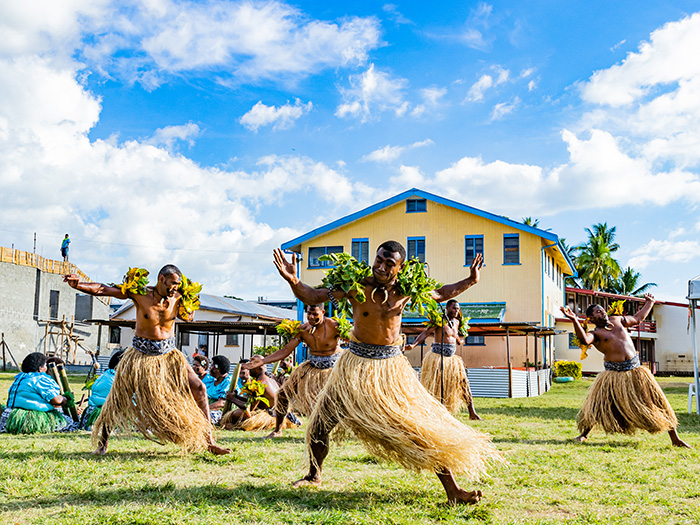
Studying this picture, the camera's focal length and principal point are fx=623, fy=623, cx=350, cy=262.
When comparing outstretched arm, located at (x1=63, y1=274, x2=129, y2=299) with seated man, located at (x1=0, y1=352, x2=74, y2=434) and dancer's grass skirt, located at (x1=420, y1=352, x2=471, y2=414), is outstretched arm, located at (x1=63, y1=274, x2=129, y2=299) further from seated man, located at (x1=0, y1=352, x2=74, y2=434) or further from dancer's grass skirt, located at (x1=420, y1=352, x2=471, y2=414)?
dancer's grass skirt, located at (x1=420, y1=352, x2=471, y2=414)

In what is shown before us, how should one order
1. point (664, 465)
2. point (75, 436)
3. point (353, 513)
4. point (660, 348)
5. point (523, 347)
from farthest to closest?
1. point (660, 348)
2. point (523, 347)
3. point (75, 436)
4. point (664, 465)
5. point (353, 513)

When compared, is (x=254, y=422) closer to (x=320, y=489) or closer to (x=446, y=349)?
(x=446, y=349)

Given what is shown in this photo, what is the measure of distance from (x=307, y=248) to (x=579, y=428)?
60.4 feet

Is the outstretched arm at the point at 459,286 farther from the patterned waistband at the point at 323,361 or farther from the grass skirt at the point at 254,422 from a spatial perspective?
the grass skirt at the point at 254,422

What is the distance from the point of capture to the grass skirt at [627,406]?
685 cm

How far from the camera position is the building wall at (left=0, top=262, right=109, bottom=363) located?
3067 cm

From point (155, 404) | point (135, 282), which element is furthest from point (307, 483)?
point (135, 282)

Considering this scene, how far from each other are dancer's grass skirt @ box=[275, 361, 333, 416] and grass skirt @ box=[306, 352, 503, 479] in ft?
9.30

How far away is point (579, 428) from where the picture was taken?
730cm

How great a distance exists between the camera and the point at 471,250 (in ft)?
76.1

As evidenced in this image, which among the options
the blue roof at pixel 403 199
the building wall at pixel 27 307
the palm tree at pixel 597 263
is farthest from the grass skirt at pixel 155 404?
the palm tree at pixel 597 263

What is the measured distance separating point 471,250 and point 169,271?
18.4 meters

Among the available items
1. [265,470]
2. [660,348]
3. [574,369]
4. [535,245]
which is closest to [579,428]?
[265,470]

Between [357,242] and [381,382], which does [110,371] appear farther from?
[357,242]
